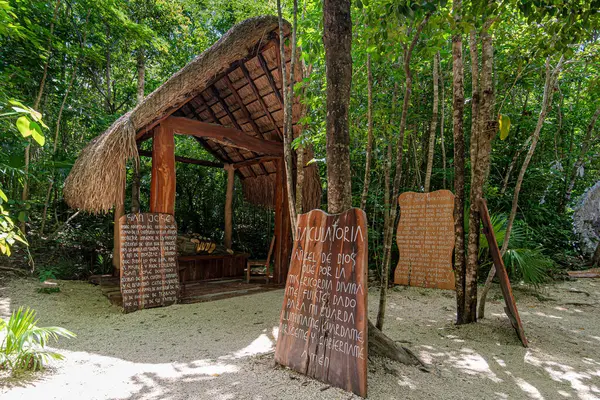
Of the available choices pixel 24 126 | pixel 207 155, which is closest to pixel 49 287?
pixel 24 126

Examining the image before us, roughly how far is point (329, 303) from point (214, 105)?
5.08 meters

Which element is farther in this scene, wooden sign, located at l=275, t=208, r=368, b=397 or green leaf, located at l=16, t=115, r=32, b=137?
wooden sign, located at l=275, t=208, r=368, b=397

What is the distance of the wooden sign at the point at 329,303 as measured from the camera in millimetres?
2006

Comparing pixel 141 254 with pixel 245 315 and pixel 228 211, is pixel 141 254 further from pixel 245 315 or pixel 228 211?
pixel 228 211

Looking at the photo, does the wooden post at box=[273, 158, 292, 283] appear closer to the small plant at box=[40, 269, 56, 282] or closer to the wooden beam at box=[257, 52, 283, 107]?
the wooden beam at box=[257, 52, 283, 107]

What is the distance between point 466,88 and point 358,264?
250 inches

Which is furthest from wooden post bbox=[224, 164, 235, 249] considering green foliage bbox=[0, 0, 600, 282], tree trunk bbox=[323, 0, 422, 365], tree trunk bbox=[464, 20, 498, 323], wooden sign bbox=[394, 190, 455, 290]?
tree trunk bbox=[323, 0, 422, 365]

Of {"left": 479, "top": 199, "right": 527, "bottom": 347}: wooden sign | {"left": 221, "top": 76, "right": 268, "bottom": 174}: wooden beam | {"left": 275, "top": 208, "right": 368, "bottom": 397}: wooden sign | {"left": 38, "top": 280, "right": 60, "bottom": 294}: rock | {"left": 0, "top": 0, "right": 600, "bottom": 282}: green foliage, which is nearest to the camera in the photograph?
{"left": 275, "top": 208, "right": 368, "bottom": 397}: wooden sign

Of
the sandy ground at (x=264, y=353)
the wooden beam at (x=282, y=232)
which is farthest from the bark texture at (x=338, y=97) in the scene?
the wooden beam at (x=282, y=232)

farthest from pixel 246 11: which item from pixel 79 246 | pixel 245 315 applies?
pixel 245 315

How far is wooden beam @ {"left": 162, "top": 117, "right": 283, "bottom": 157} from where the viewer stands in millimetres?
5020

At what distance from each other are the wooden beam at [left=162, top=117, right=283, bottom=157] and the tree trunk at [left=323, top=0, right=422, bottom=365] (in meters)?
3.22

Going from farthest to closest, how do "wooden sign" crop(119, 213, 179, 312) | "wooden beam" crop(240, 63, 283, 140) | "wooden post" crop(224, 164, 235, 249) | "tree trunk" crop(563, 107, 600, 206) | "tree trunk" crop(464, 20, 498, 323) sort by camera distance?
"wooden post" crop(224, 164, 235, 249) → "tree trunk" crop(563, 107, 600, 206) → "wooden beam" crop(240, 63, 283, 140) → "wooden sign" crop(119, 213, 179, 312) → "tree trunk" crop(464, 20, 498, 323)

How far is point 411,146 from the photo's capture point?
22.5 ft
